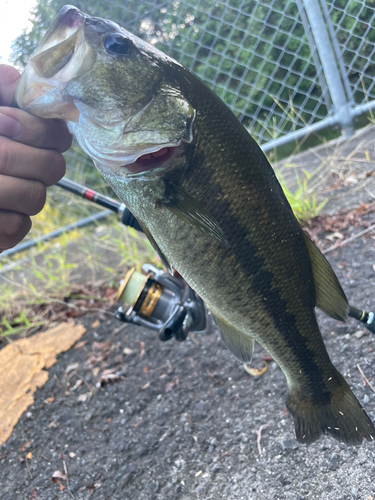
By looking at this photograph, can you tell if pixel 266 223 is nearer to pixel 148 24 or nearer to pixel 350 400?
pixel 350 400

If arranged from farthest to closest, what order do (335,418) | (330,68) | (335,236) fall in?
(330,68) → (335,236) → (335,418)

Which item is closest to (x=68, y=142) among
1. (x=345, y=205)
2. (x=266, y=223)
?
(x=266, y=223)

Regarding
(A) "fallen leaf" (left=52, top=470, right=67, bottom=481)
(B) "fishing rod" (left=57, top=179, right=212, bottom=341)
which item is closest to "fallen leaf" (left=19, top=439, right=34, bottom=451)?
(A) "fallen leaf" (left=52, top=470, right=67, bottom=481)

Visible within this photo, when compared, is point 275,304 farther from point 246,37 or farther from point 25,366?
point 246,37

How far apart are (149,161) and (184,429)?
1232 mm

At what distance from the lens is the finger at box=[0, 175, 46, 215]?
1.08 m

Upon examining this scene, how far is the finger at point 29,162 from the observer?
1.05 metres

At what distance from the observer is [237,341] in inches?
49.6

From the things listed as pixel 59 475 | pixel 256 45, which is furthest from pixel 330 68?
pixel 59 475

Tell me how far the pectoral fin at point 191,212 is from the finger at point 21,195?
16.1 inches

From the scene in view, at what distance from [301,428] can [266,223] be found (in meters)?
0.68

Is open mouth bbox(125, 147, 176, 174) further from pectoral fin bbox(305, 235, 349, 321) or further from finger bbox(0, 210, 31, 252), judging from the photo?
pectoral fin bbox(305, 235, 349, 321)

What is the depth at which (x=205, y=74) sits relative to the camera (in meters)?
4.31

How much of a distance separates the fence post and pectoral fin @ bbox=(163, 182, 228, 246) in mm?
2700
